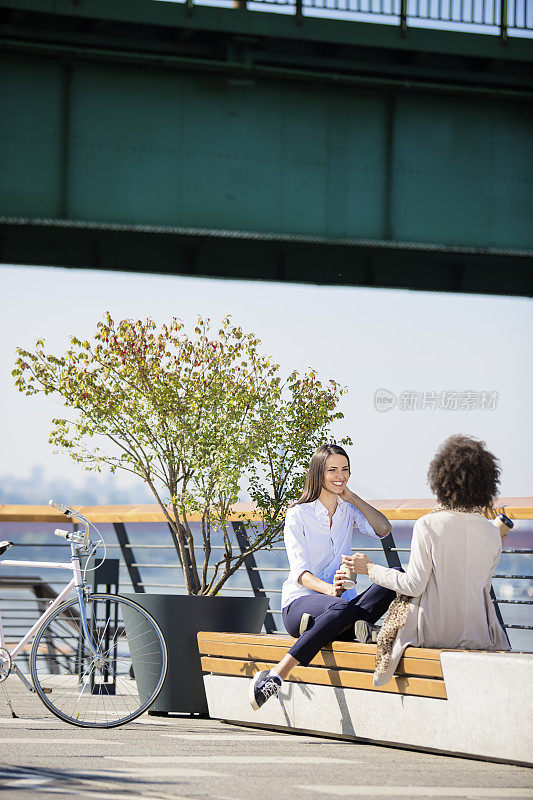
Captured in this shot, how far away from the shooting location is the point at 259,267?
15.5 m

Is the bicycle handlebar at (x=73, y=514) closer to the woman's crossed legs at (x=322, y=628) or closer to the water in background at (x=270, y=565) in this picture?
A: the woman's crossed legs at (x=322, y=628)

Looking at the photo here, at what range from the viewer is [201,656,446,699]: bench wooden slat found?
552 centimetres

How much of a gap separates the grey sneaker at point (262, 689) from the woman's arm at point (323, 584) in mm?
476

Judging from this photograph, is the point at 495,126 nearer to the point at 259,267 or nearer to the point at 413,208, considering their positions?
the point at 413,208

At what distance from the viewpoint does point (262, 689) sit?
239 inches

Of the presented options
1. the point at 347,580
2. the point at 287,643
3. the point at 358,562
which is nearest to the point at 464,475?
the point at 358,562

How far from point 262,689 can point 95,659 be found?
105 centimetres

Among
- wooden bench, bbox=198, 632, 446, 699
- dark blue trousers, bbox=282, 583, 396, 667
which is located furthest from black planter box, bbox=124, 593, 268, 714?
dark blue trousers, bbox=282, 583, 396, 667

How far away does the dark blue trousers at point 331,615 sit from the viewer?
20.0 ft

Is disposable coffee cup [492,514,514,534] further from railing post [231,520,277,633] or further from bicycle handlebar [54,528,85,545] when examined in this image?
railing post [231,520,277,633]

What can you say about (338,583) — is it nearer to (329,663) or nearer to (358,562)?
(358,562)

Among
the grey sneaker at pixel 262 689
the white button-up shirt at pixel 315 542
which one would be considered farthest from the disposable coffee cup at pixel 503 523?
the grey sneaker at pixel 262 689

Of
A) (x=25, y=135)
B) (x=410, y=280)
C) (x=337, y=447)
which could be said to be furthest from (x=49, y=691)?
(x=410, y=280)

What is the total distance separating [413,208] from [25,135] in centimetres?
427
